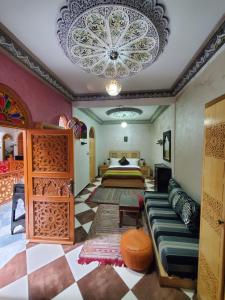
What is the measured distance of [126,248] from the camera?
199 centimetres

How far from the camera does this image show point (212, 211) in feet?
4.44

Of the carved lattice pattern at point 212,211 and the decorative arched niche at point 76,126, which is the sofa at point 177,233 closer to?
the carved lattice pattern at point 212,211

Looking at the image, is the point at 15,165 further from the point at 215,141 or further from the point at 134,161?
the point at 215,141

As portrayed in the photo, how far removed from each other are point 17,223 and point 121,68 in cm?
311

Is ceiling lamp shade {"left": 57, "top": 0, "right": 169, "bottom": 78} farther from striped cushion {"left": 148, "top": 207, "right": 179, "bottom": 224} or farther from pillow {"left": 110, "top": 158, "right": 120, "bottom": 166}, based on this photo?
pillow {"left": 110, "top": 158, "right": 120, "bottom": 166}

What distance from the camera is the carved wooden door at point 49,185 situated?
8.32 ft

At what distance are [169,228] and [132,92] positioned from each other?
112 inches

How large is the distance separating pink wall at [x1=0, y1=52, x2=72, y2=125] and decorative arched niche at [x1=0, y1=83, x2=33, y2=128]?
90mm

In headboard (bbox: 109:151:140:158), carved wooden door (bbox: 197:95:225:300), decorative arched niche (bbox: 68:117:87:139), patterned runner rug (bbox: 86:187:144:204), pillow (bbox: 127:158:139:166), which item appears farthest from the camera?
headboard (bbox: 109:151:140:158)

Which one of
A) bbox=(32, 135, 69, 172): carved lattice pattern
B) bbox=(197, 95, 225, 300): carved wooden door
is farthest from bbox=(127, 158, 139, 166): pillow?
bbox=(197, 95, 225, 300): carved wooden door

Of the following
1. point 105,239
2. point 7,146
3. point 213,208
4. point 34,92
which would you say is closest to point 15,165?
point 7,146

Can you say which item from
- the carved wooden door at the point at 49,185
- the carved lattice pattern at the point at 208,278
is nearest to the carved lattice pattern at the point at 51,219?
the carved wooden door at the point at 49,185

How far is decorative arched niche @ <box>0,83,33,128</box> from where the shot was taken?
6.32 ft

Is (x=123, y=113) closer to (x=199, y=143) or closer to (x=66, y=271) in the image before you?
(x=199, y=143)
